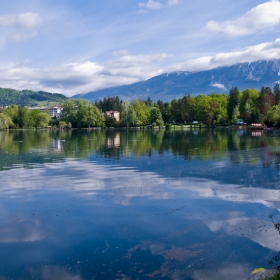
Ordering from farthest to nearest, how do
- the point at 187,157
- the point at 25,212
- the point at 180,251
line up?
the point at 187,157 < the point at 25,212 < the point at 180,251

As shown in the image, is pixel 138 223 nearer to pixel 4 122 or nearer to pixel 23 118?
pixel 4 122

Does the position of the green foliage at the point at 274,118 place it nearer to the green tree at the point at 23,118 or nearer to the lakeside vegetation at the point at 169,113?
the lakeside vegetation at the point at 169,113

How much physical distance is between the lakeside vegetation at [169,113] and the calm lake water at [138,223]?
125189 mm

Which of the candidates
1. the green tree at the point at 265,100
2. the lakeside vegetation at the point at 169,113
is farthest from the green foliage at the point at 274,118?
the green tree at the point at 265,100

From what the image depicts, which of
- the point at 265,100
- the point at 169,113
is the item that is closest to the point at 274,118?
the point at 265,100

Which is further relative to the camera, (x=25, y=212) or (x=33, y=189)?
(x=33, y=189)

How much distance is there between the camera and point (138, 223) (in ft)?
54.6

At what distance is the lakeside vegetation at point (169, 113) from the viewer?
151 metres

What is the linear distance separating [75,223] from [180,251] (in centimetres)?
571

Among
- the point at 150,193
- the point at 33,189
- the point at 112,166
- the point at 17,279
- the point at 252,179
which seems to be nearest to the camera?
the point at 17,279

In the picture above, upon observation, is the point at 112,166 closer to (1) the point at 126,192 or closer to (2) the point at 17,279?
(1) the point at 126,192

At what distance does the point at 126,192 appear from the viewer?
896 inches

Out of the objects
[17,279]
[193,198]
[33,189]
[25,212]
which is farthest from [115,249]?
[33,189]

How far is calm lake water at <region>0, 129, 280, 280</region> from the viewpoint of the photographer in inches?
480
